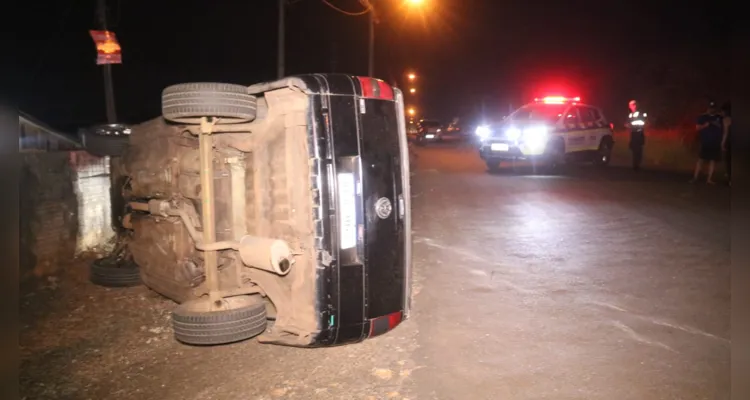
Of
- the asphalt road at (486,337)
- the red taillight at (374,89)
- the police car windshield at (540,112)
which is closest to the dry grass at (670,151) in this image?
the police car windshield at (540,112)

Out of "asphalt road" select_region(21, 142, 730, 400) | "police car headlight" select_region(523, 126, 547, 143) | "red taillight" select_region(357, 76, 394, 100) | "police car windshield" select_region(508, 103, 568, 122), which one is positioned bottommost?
"asphalt road" select_region(21, 142, 730, 400)

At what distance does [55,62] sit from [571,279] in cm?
1896

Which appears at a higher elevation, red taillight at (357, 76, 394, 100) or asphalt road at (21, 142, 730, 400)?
red taillight at (357, 76, 394, 100)

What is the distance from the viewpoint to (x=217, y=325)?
392 cm

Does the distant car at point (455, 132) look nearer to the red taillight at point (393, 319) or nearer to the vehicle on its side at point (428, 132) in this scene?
the vehicle on its side at point (428, 132)

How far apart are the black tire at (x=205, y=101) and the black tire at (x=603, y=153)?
51.3ft

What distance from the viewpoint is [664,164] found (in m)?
19.4

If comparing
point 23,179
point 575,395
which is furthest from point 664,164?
point 23,179

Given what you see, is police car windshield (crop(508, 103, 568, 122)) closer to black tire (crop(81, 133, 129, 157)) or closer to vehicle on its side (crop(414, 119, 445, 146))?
black tire (crop(81, 133, 129, 157))

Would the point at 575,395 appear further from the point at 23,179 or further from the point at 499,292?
the point at 23,179

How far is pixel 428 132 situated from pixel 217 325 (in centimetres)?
3367

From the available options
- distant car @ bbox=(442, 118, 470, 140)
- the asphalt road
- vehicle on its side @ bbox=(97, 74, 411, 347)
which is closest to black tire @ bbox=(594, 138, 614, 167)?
the asphalt road

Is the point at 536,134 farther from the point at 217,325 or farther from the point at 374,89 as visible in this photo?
the point at 217,325

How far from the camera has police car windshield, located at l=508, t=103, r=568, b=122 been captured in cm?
1599
